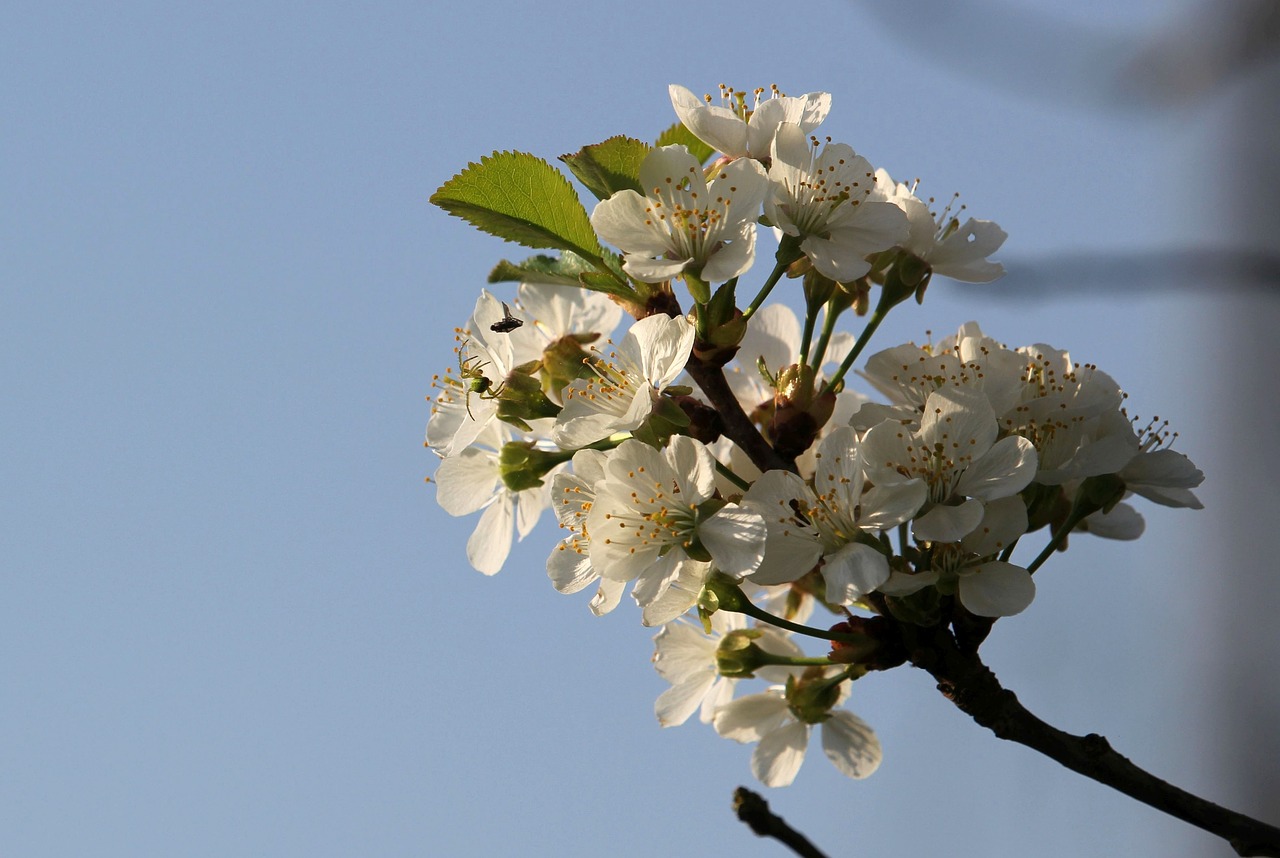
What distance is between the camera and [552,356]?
1.90 m

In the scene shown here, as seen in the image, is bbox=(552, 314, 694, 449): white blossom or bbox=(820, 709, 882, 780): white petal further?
bbox=(820, 709, 882, 780): white petal

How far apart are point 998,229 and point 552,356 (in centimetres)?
A: 78

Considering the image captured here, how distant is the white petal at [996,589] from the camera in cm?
157

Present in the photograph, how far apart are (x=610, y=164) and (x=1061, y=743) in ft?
3.29

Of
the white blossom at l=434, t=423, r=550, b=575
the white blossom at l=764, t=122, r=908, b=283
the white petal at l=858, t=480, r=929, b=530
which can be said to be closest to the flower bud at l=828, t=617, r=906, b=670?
the white petal at l=858, t=480, r=929, b=530

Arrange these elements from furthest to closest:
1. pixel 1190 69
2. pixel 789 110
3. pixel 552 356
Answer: pixel 1190 69 → pixel 552 356 → pixel 789 110

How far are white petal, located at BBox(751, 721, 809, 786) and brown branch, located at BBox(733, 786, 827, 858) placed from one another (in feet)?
3.25

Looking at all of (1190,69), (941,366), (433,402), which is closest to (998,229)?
(941,366)

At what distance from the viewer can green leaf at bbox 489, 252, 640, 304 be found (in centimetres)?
174

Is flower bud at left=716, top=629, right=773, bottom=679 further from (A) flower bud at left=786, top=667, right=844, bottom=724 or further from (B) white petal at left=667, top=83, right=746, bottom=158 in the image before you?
(B) white petal at left=667, top=83, right=746, bottom=158

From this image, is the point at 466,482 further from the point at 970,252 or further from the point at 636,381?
the point at 970,252

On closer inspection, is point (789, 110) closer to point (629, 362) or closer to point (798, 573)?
point (629, 362)

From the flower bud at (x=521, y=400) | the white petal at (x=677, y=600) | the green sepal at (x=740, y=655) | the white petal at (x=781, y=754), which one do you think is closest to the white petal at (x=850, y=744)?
the white petal at (x=781, y=754)

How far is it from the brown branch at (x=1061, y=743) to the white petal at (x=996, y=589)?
71mm
